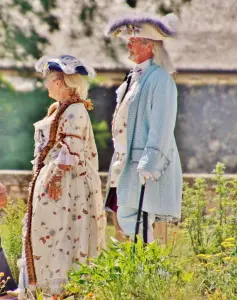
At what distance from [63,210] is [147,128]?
81 cm

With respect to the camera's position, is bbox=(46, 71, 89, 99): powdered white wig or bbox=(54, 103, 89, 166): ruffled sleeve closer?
bbox=(54, 103, 89, 166): ruffled sleeve

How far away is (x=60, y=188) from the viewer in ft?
28.3

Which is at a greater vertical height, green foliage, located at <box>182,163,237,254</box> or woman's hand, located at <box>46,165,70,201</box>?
woman's hand, located at <box>46,165,70,201</box>

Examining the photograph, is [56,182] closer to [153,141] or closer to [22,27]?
[153,141]

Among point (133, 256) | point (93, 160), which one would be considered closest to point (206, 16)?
point (93, 160)

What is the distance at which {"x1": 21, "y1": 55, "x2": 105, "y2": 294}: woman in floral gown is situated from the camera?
8.63 meters

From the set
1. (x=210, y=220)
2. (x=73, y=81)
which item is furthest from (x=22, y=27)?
(x=73, y=81)

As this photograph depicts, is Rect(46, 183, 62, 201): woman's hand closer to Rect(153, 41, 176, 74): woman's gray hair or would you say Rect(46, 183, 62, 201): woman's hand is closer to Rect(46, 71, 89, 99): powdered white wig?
Rect(46, 71, 89, 99): powdered white wig

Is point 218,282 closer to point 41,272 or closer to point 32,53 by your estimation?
point 41,272

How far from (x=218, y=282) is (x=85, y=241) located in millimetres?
1364

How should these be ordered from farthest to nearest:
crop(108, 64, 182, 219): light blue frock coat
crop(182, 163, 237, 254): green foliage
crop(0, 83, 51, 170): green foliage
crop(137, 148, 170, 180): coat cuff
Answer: crop(0, 83, 51, 170): green foliage, crop(182, 163, 237, 254): green foliage, crop(108, 64, 182, 219): light blue frock coat, crop(137, 148, 170, 180): coat cuff

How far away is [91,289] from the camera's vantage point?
7.09 meters

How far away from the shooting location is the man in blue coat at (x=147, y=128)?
834 centimetres

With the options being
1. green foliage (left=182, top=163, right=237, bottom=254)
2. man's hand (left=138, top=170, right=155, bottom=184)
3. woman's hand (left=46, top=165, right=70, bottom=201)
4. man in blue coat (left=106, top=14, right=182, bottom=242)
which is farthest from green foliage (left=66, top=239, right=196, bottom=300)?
green foliage (left=182, top=163, right=237, bottom=254)
